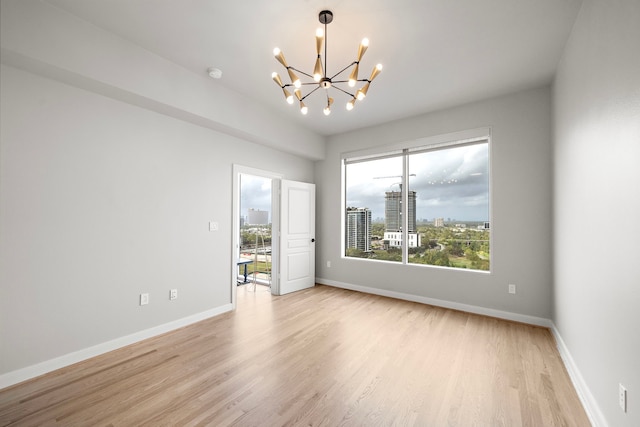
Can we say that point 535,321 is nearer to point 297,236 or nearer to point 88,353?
point 297,236

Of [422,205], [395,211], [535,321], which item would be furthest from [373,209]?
[535,321]

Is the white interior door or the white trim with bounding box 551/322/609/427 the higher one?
Answer: the white interior door

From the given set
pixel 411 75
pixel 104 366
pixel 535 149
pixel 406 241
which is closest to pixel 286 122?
A: pixel 411 75

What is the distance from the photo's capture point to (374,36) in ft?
8.09

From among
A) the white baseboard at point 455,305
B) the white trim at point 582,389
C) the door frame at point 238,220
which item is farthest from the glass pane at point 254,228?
the white trim at point 582,389

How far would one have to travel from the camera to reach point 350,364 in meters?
2.45

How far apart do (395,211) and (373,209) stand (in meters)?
0.45

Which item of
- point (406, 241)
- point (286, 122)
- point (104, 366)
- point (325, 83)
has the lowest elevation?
point (104, 366)

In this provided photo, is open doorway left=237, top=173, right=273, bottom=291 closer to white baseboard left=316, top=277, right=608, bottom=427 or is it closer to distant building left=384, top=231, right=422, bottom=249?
white baseboard left=316, top=277, right=608, bottom=427

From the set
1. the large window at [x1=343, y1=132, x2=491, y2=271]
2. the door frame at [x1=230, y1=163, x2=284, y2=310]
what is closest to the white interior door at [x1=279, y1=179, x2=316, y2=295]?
the door frame at [x1=230, y1=163, x2=284, y2=310]

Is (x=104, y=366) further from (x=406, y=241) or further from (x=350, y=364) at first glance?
(x=406, y=241)

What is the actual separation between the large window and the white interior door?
71 cm

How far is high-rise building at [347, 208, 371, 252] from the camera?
505 cm

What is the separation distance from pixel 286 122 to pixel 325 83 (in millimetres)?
2353
